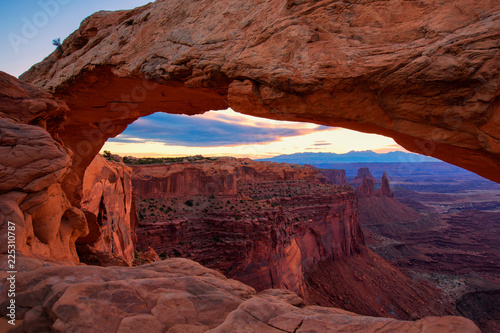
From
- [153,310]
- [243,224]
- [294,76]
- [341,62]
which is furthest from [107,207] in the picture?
[341,62]

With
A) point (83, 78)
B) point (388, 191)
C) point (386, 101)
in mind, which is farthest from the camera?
point (388, 191)

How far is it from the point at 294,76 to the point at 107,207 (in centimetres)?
1147

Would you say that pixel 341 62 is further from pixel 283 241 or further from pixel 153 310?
pixel 283 241

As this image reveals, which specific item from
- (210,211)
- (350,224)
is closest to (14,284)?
(210,211)

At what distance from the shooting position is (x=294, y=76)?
17.3ft

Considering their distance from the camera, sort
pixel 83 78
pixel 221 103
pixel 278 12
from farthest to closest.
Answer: pixel 221 103 < pixel 83 78 < pixel 278 12

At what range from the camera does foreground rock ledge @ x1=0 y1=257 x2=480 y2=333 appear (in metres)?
3.17

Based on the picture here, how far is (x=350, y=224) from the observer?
38.2 m

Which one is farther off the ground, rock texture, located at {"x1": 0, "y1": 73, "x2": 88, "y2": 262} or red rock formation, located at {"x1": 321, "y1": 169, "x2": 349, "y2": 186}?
rock texture, located at {"x1": 0, "y1": 73, "x2": 88, "y2": 262}

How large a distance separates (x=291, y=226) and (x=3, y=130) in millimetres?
25704

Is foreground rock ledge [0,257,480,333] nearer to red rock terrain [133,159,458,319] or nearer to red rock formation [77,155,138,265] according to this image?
red rock formation [77,155,138,265]

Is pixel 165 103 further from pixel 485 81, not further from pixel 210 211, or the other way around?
pixel 210 211

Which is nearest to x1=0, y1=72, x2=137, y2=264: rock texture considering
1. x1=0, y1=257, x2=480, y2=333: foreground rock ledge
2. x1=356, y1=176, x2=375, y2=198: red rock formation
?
x1=0, y1=257, x2=480, y2=333: foreground rock ledge

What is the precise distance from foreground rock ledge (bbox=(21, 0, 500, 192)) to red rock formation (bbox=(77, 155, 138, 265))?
5.16 m
